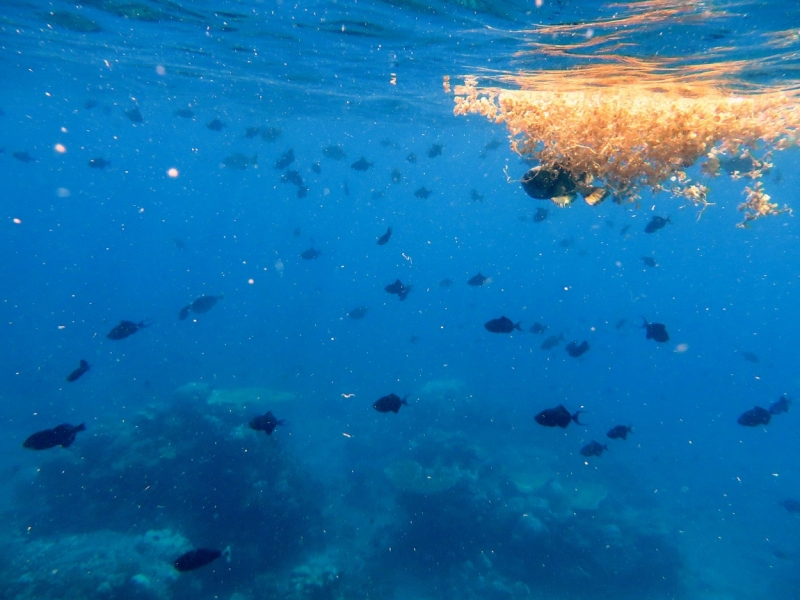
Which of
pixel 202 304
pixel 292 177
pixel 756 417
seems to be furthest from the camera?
pixel 292 177

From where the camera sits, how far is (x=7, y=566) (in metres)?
11.2

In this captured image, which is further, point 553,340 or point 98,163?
point 553,340

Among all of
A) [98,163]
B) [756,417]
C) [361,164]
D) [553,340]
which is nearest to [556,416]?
[756,417]

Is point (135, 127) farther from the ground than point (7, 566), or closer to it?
farther from the ground

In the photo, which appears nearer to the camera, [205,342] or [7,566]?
[7,566]

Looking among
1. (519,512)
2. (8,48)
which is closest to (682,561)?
(519,512)

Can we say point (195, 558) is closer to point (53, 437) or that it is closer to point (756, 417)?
point (53, 437)

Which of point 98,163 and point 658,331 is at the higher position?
point 98,163

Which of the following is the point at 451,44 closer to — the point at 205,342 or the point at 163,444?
the point at 163,444

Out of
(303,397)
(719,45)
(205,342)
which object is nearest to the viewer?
(719,45)

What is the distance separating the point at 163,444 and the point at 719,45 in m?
19.7

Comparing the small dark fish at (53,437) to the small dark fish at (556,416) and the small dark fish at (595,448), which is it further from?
the small dark fish at (595,448)

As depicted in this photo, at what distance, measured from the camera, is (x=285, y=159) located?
15008 millimetres

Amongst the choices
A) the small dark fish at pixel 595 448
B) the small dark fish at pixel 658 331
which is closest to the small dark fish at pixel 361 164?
the small dark fish at pixel 658 331
